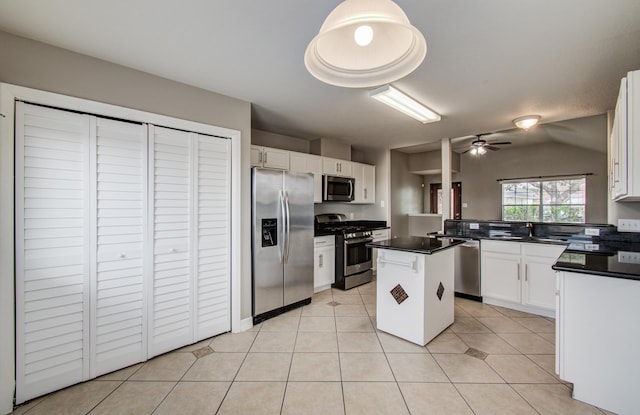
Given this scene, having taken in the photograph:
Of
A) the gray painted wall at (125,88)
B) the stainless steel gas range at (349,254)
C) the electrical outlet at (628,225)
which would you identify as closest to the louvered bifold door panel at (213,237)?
the gray painted wall at (125,88)

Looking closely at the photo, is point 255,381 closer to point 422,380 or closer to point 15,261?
point 422,380

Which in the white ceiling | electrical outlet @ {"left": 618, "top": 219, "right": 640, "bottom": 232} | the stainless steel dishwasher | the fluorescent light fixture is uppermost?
the white ceiling

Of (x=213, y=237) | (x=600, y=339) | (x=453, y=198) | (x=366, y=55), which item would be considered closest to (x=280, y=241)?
(x=213, y=237)

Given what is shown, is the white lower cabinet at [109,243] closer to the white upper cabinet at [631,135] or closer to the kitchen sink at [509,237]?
the white upper cabinet at [631,135]

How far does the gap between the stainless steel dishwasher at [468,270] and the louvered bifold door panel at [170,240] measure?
3.34 meters

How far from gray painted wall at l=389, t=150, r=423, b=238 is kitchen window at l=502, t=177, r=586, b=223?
8.13ft

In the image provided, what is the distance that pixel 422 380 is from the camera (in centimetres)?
195

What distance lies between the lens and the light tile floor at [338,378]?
5.57ft

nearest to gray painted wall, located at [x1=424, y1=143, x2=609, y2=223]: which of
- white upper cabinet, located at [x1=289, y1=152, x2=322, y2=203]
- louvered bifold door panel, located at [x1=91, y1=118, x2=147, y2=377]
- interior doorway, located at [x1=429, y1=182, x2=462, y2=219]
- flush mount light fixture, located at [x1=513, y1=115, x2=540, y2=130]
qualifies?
interior doorway, located at [x1=429, y1=182, x2=462, y2=219]

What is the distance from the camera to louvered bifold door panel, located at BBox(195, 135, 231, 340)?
250cm

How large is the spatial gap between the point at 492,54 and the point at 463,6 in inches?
26.2

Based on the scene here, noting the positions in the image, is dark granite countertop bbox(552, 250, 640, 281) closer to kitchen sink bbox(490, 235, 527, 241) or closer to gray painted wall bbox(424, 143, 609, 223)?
kitchen sink bbox(490, 235, 527, 241)

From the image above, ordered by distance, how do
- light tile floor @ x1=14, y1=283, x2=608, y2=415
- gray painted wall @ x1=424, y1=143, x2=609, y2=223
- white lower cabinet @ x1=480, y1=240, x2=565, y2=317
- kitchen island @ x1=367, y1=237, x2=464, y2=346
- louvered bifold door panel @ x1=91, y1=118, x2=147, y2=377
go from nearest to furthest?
light tile floor @ x1=14, y1=283, x2=608, y2=415, louvered bifold door panel @ x1=91, y1=118, x2=147, y2=377, kitchen island @ x1=367, y1=237, x2=464, y2=346, white lower cabinet @ x1=480, y1=240, x2=565, y2=317, gray painted wall @ x1=424, y1=143, x2=609, y2=223

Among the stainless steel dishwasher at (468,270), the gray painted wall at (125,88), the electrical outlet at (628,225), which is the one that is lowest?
the stainless steel dishwasher at (468,270)
